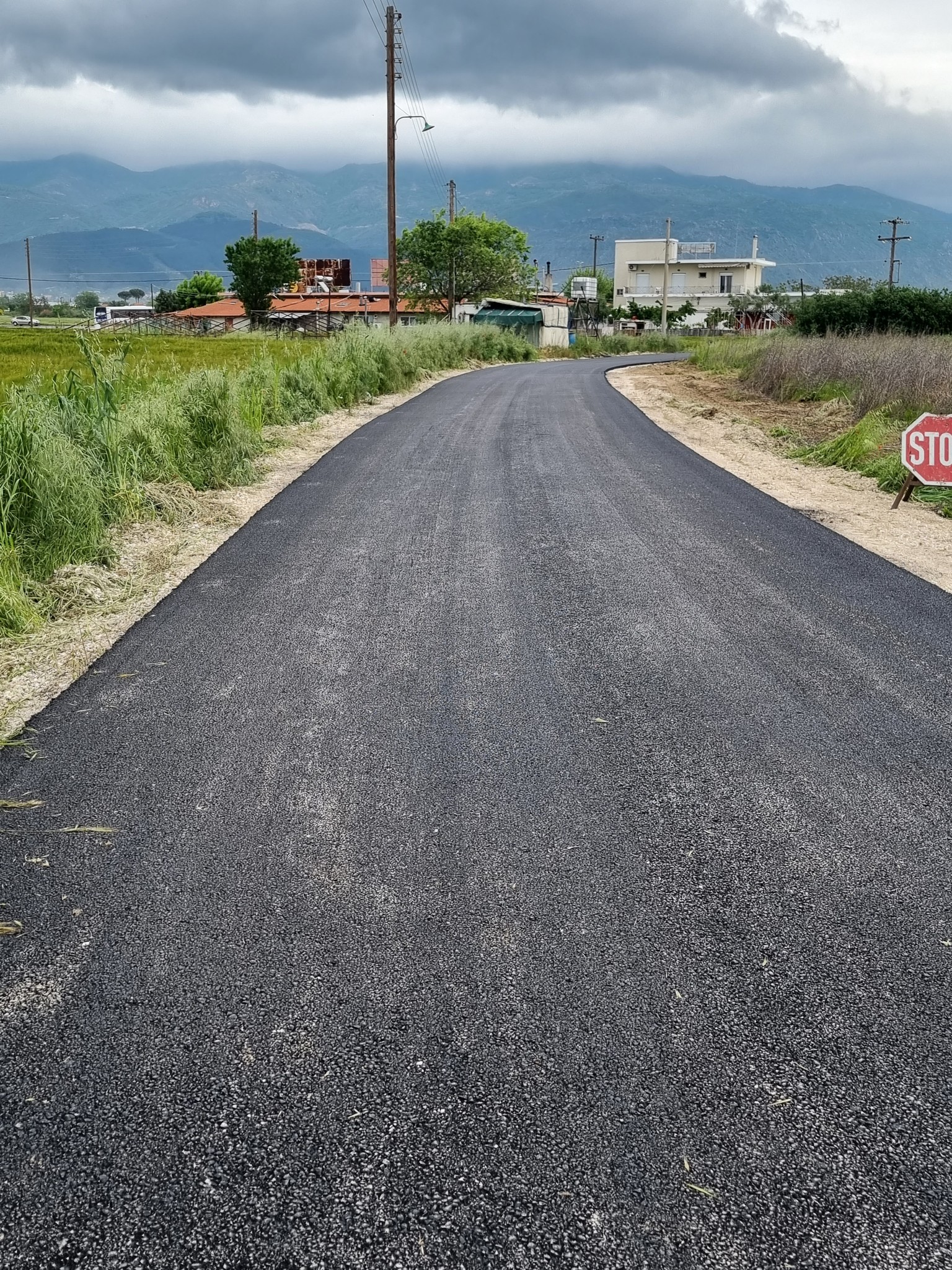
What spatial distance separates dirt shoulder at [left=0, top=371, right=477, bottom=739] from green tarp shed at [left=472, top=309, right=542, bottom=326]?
173ft

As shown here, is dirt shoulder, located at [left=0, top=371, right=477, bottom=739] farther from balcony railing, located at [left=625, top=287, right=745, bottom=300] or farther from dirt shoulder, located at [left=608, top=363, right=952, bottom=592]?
balcony railing, located at [left=625, top=287, right=745, bottom=300]

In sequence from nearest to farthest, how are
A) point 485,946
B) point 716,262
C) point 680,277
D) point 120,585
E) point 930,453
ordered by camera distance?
point 485,946, point 120,585, point 930,453, point 716,262, point 680,277

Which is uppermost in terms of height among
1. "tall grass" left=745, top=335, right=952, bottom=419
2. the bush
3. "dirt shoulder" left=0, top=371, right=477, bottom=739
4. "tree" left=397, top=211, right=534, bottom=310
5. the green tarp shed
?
"tree" left=397, top=211, right=534, bottom=310

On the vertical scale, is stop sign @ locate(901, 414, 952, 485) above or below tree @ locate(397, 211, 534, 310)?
below

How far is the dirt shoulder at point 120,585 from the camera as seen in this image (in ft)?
18.0

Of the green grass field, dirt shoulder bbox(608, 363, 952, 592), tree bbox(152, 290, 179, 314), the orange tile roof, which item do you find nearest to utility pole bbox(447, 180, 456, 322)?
the orange tile roof

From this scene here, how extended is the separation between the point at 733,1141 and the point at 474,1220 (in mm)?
674

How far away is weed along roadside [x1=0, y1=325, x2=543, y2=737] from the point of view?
247 inches

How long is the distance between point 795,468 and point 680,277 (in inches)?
4686

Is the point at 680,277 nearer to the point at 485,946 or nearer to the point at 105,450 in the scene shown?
the point at 105,450

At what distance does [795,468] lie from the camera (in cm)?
1355

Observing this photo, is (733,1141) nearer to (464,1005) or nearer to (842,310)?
(464,1005)

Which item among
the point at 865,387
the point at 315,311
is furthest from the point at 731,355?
the point at 315,311

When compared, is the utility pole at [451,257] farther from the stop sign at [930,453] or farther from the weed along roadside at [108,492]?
the stop sign at [930,453]
